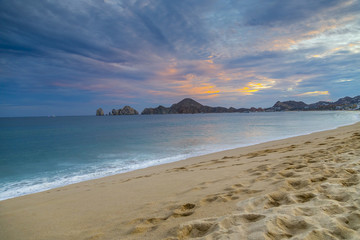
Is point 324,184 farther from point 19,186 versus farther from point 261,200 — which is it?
point 19,186

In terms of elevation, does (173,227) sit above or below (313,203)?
below

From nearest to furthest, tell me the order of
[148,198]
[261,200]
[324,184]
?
[261,200] → [324,184] → [148,198]

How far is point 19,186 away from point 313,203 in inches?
422

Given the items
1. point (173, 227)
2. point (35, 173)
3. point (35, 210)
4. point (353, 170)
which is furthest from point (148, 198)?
point (35, 173)

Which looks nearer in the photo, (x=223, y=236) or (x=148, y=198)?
(x=223, y=236)

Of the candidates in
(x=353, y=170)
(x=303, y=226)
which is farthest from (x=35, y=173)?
(x=353, y=170)

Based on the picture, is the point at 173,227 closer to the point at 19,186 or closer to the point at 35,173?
the point at 19,186

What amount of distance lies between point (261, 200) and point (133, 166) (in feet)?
28.5

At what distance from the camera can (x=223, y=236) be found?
1963mm

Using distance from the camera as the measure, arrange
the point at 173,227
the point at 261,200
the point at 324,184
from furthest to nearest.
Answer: the point at 324,184 → the point at 261,200 → the point at 173,227

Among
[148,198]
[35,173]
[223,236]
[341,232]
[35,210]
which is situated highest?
[341,232]

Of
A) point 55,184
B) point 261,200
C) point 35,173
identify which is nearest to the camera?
point 261,200

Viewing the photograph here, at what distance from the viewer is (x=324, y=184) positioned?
317cm

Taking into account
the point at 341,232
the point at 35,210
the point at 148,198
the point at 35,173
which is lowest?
the point at 35,173
